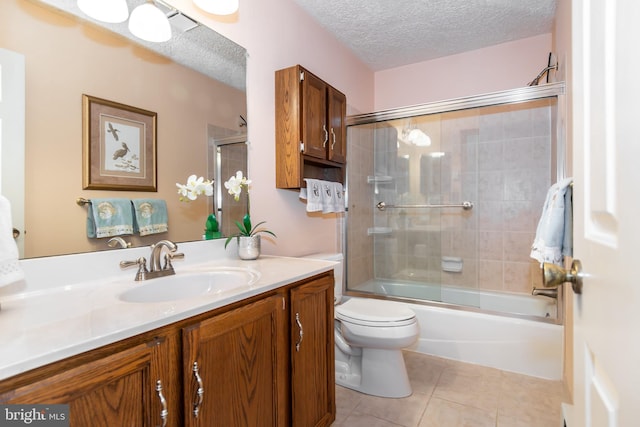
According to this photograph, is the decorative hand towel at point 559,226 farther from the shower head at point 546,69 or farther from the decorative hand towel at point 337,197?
the shower head at point 546,69

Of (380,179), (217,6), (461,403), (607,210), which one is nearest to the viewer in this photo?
(607,210)

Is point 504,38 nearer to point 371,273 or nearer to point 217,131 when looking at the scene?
point 371,273

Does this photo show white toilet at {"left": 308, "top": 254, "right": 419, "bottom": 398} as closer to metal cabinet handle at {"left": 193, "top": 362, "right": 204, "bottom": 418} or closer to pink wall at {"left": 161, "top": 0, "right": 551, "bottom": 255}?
pink wall at {"left": 161, "top": 0, "right": 551, "bottom": 255}

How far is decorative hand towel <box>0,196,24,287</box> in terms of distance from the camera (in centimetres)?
76

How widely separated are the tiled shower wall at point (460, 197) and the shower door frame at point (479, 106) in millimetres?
148

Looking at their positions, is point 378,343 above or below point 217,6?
below

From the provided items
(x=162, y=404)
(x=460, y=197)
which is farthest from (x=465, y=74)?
(x=162, y=404)

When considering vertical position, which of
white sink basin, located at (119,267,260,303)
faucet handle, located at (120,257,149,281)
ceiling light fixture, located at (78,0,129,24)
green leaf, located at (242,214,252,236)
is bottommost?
white sink basin, located at (119,267,260,303)

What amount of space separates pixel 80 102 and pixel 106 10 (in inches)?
15.3

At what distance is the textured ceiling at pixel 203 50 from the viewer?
52.8 inches

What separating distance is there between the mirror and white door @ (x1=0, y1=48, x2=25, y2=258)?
15mm

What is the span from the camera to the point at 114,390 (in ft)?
2.23

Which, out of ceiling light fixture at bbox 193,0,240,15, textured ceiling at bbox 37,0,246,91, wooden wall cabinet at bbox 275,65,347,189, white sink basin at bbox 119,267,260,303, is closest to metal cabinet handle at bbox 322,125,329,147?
wooden wall cabinet at bbox 275,65,347,189

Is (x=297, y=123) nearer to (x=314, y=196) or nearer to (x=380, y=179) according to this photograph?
(x=314, y=196)
